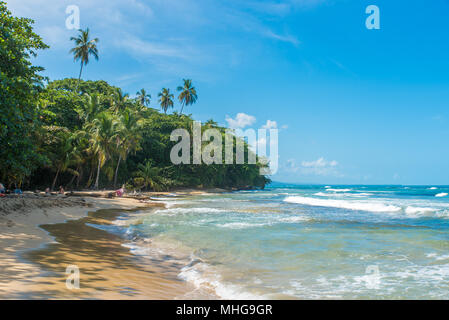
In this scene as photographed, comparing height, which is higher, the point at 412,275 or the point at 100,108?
the point at 100,108

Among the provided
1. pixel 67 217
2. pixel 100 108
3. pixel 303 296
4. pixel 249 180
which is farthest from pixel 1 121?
pixel 249 180

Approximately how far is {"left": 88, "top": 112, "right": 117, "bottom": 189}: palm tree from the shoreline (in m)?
22.8

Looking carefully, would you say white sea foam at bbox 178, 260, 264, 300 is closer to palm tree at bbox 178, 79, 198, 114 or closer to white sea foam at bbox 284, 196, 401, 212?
white sea foam at bbox 284, 196, 401, 212

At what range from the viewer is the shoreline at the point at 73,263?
4.27 m

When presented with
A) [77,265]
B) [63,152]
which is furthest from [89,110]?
[77,265]

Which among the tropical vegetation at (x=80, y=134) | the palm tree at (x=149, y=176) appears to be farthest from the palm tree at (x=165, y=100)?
the palm tree at (x=149, y=176)

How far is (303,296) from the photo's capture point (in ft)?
16.4

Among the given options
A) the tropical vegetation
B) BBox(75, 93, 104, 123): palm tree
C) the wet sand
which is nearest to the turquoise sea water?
the wet sand

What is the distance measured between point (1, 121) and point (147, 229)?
21.7ft

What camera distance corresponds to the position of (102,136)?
106 ft

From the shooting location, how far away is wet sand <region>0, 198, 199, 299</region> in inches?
168

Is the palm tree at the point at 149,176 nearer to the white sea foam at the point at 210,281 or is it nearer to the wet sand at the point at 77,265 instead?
the wet sand at the point at 77,265
